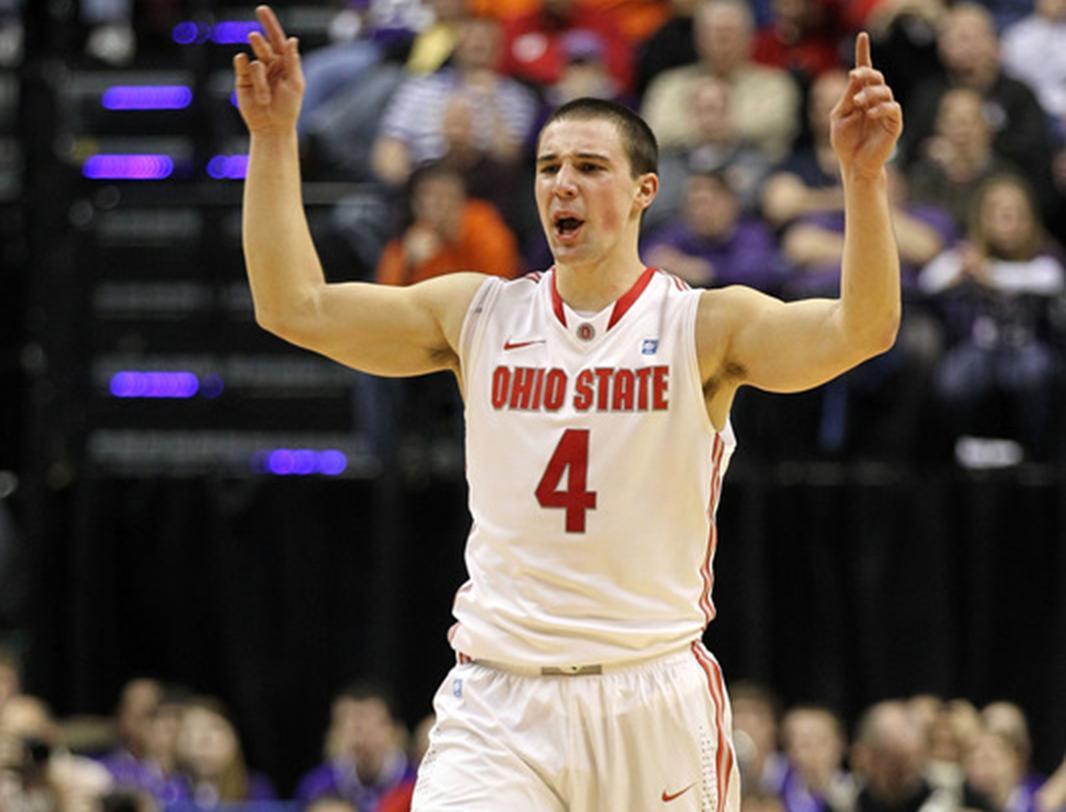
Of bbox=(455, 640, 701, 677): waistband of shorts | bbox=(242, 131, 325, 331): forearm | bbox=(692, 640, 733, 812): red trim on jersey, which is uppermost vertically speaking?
bbox=(242, 131, 325, 331): forearm

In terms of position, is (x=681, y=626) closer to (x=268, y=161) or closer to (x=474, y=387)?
(x=474, y=387)

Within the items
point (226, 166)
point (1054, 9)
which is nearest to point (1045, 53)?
point (1054, 9)

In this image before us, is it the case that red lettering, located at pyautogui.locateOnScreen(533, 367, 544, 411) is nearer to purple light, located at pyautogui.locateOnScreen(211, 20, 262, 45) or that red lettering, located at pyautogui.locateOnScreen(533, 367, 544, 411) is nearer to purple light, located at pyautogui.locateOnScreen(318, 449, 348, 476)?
purple light, located at pyautogui.locateOnScreen(318, 449, 348, 476)

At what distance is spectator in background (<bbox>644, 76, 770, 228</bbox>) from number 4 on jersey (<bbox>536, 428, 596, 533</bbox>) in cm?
807

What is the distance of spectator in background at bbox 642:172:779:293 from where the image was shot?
13.7 meters

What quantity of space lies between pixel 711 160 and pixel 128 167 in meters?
4.53

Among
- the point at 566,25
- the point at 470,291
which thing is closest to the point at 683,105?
the point at 566,25

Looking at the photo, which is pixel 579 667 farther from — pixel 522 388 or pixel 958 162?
pixel 958 162

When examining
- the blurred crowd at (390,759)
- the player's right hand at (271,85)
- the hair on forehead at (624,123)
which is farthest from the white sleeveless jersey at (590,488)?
the blurred crowd at (390,759)

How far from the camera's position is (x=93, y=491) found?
1497cm

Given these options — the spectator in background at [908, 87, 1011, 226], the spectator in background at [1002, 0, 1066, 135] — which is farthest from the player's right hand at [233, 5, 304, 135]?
the spectator in background at [1002, 0, 1066, 135]

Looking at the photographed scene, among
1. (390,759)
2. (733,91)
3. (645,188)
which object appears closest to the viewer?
(645,188)

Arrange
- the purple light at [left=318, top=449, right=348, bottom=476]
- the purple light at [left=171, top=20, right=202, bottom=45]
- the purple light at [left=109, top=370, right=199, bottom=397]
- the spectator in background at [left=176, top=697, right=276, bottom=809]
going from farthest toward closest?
1. the purple light at [left=171, top=20, right=202, bottom=45]
2. the purple light at [left=109, top=370, right=199, bottom=397]
3. the purple light at [left=318, top=449, right=348, bottom=476]
4. the spectator in background at [left=176, top=697, right=276, bottom=809]

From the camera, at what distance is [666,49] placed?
15.8 m
